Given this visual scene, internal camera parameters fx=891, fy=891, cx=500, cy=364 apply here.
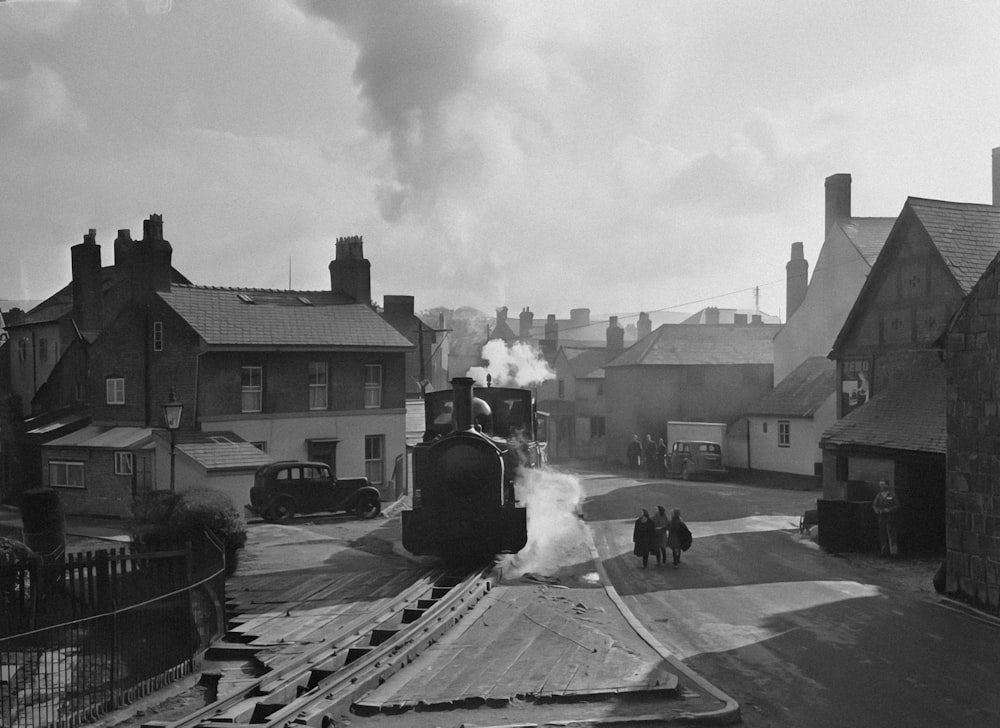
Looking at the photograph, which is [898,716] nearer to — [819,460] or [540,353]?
[819,460]

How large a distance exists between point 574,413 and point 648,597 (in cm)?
4337

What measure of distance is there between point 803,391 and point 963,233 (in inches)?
630

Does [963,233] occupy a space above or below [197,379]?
above

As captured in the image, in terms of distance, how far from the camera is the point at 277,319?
1251 inches

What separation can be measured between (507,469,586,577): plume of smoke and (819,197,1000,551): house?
607cm

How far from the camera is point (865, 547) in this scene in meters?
20.1

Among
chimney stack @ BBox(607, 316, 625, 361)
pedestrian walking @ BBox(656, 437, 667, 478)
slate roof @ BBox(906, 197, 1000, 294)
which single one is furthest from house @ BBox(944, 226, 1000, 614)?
chimney stack @ BBox(607, 316, 625, 361)

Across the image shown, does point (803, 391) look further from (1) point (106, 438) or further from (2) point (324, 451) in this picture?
(1) point (106, 438)

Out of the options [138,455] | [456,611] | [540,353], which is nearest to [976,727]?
[456,611]

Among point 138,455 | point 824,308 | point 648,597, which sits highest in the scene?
point 824,308

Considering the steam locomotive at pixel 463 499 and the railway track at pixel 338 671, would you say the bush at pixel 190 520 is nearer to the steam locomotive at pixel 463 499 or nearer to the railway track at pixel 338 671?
the steam locomotive at pixel 463 499

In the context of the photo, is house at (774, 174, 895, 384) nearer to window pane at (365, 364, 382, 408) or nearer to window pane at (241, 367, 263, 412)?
window pane at (365, 364, 382, 408)

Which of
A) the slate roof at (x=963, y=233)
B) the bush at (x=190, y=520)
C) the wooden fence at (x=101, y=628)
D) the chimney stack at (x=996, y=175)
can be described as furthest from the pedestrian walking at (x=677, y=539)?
the chimney stack at (x=996, y=175)

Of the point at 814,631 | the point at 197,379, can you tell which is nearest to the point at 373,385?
the point at 197,379
